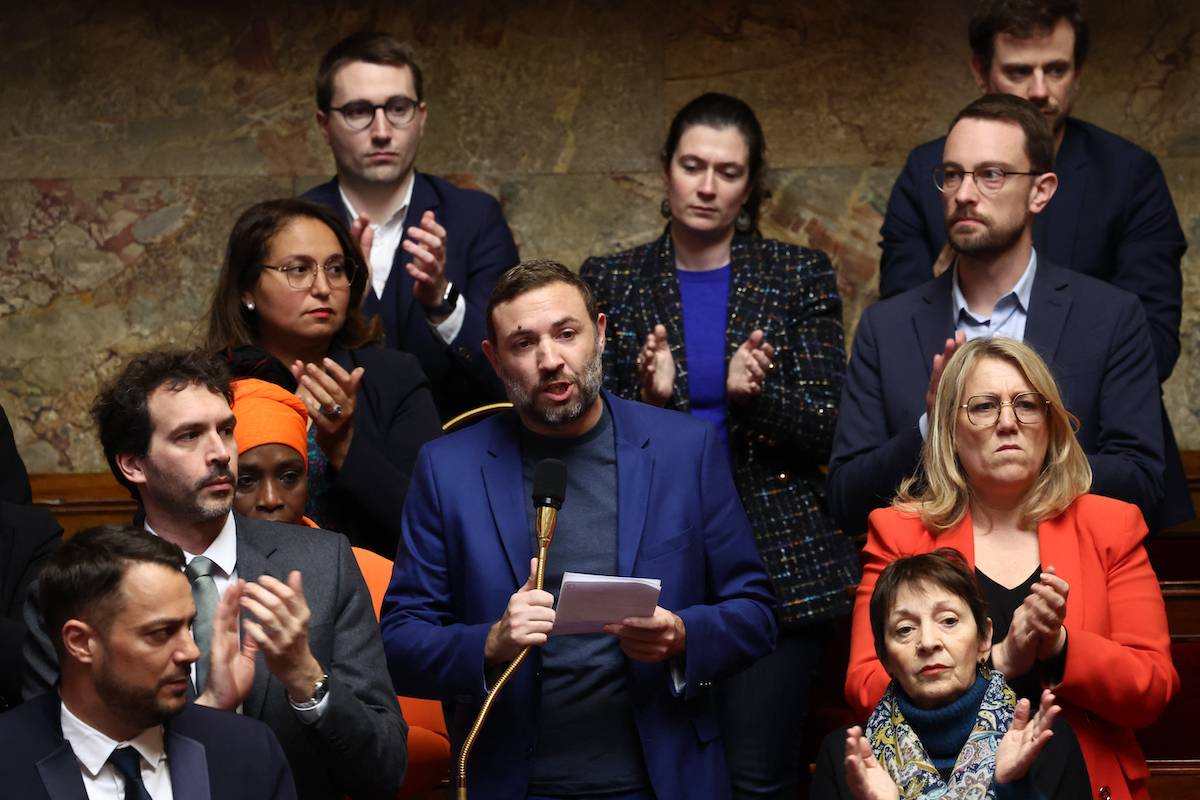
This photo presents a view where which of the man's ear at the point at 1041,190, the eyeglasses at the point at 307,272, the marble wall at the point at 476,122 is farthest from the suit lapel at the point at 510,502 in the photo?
the marble wall at the point at 476,122

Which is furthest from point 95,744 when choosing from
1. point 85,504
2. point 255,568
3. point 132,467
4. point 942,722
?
point 85,504

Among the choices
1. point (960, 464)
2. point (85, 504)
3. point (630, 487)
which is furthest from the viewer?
point (85, 504)

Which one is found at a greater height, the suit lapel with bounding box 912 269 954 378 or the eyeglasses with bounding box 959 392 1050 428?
the suit lapel with bounding box 912 269 954 378

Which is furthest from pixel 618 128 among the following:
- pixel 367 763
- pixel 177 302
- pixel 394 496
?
pixel 367 763

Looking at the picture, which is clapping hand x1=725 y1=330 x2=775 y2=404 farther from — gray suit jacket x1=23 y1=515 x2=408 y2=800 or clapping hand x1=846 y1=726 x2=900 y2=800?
clapping hand x1=846 y1=726 x2=900 y2=800

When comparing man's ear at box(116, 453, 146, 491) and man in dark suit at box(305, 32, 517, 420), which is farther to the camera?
man in dark suit at box(305, 32, 517, 420)

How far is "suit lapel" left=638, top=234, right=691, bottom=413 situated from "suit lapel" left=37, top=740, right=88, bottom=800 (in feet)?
6.18

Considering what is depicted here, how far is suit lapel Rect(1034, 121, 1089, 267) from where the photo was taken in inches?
189

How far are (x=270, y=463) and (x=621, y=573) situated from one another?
0.90m

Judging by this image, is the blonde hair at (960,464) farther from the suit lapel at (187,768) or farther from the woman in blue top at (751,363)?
the suit lapel at (187,768)

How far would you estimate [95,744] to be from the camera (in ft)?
10.1

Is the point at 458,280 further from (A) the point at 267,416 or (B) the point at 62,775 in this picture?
(B) the point at 62,775

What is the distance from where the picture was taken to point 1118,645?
3564 mm

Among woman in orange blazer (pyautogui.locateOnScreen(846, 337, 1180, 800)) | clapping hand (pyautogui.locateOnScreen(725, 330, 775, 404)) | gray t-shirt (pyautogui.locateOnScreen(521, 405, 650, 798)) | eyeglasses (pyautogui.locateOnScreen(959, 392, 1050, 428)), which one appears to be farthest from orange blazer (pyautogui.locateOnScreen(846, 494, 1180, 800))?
clapping hand (pyautogui.locateOnScreen(725, 330, 775, 404))
